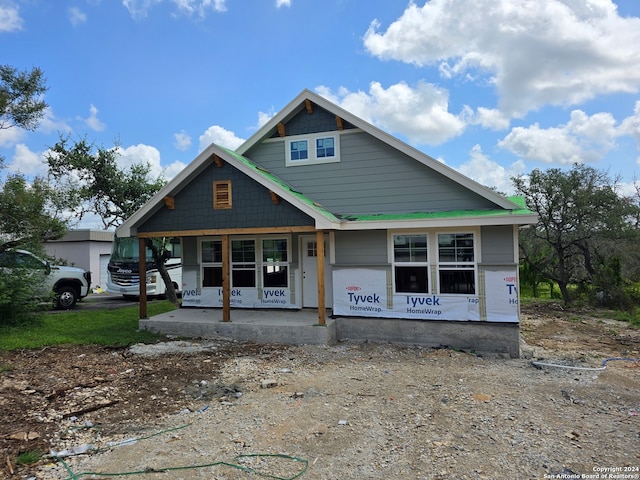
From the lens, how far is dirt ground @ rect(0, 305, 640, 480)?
12.1 feet

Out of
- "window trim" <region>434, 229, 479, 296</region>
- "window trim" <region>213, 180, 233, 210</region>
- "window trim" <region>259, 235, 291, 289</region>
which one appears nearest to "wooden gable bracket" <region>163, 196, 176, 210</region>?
"window trim" <region>213, 180, 233, 210</region>

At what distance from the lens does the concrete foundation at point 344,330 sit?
824 centimetres

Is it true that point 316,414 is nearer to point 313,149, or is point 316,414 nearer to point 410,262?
point 410,262

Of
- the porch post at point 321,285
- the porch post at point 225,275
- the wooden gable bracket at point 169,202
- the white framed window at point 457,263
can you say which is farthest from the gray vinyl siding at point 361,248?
the wooden gable bracket at point 169,202

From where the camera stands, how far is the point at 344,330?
9180mm

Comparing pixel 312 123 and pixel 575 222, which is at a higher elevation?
pixel 312 123

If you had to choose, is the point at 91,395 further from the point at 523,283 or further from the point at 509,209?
the point at 523,283

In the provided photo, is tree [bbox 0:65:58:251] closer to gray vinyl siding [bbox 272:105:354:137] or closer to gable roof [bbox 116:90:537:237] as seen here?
gable roof [bbox 116:90:537:237]

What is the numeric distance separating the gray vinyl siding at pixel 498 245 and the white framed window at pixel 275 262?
15.9ft

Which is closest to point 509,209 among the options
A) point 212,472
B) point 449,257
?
point 449,257

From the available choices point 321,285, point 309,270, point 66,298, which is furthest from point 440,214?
point 66,298

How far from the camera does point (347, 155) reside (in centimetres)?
1011

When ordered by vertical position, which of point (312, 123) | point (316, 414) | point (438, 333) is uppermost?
point (312, 123)

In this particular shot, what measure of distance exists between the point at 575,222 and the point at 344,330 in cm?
1043
